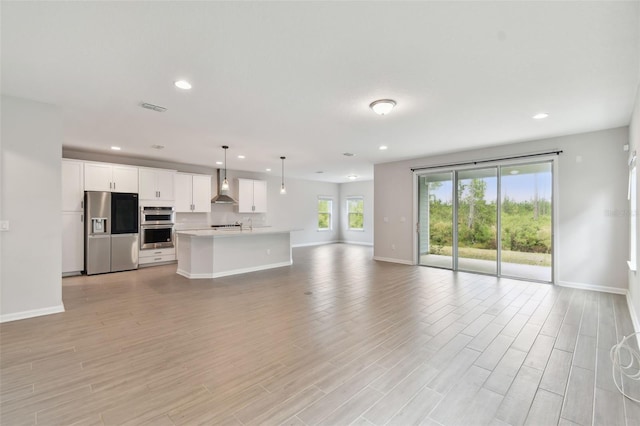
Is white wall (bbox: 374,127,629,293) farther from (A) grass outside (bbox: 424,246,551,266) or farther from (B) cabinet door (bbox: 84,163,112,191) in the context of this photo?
(B) cabinet door (bbox: 84,163,112,191)

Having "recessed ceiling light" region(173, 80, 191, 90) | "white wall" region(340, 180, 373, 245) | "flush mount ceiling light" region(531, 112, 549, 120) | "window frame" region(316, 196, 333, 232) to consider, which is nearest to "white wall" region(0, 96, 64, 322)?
"recessed ceiling light" region(173, 80, 191, 90)

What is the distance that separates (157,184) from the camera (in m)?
6.95

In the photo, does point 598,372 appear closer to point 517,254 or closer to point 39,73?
point 517,254

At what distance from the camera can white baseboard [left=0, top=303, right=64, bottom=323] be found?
333 centimetres

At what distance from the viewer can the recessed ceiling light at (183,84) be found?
2971 mm

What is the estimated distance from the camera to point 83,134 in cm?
494

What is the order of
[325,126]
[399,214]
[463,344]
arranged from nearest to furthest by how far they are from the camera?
[463,344] < [325,126] < [399,214]

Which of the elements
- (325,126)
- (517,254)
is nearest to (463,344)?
(325,126)

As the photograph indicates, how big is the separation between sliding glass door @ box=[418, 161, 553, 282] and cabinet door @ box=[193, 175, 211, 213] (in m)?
5.81

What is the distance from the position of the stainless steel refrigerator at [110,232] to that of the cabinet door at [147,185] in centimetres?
24

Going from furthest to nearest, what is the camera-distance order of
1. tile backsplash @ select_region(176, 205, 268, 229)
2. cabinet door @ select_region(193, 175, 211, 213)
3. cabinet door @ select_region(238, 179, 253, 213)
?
cabinet door @ select_region(238, 179, 253, 213) → tile backsplash @ select_region(176, 205, 268, 229) → cabinet door @ select_region(193, 175, 211, 213)

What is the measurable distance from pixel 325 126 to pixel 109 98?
9.35ft

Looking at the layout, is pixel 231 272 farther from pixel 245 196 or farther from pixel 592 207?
pixel 592 207

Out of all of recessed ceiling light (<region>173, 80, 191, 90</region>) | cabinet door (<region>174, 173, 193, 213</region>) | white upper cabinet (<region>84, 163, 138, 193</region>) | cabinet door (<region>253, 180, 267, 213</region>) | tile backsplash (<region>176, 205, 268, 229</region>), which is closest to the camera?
recessed ceiling light (<region>173, 80, 191, 90</region>)
